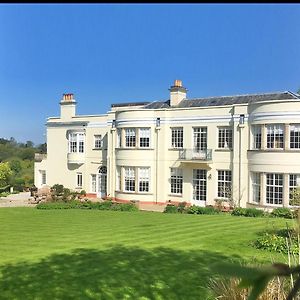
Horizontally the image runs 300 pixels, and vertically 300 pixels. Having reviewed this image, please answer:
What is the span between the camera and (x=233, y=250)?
1312 centimetres

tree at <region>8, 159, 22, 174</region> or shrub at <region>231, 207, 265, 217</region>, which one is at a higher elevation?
tree at <region>8, 159, 22, 174</region>

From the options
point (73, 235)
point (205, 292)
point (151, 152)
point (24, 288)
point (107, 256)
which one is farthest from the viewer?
point (151, 152)

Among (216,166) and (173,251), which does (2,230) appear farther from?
(216,166)

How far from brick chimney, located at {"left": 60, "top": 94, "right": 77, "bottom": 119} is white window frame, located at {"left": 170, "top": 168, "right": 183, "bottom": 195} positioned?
1305cm

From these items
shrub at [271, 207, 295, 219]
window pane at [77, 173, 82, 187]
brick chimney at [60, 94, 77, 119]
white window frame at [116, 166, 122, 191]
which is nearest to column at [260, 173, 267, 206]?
shrub at [271, 207, 295, 219]

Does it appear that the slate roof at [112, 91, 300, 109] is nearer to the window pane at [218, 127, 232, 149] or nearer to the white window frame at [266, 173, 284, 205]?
the window pane at [218, 127, 232, 149]

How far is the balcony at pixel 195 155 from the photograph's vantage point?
30.9 meters

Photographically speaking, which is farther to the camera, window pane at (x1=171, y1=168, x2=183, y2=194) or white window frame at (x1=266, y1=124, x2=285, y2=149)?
window pane at (x1=171, y1=168, x2=183, y2=194)

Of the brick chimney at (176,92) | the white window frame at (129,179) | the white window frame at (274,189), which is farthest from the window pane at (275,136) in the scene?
the white window frame at (129,179)

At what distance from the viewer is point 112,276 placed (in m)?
10.2

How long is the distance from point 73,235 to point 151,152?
17448 millimetres

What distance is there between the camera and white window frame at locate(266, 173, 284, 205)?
1067 inches

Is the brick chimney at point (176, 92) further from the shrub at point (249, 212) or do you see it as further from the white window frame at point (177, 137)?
the shrub at point (249, 212)

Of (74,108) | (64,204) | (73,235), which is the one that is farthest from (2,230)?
(74,108)
